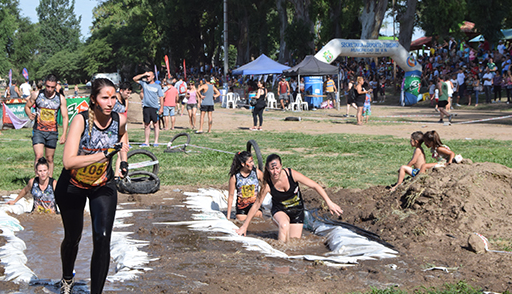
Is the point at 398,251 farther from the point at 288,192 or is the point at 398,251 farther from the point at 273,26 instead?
the point at 273,26

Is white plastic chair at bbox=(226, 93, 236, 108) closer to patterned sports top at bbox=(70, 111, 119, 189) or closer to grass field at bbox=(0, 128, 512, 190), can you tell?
grass field at bbox=(0, 128, 512, 190)

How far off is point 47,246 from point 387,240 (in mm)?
3932

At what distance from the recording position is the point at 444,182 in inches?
269

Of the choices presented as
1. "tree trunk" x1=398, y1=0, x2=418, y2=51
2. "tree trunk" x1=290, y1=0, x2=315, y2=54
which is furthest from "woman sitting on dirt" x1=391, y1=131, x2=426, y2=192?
"tree trunk" x1=290, y1=0, x2=315, y2=54

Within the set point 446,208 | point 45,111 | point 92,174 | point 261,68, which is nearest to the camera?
point 92,174

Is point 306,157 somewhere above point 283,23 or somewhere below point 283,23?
below

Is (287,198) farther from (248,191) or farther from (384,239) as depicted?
(384,239)

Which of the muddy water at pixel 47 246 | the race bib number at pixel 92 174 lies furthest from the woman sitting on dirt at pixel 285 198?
the race bib number at pixel 92 174

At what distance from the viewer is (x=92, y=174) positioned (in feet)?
12.6

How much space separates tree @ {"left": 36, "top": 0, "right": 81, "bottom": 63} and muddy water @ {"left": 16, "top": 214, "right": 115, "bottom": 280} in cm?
9320

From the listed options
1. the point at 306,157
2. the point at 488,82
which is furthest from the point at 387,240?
the point at 488,82

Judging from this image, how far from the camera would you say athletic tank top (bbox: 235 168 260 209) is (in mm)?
7707

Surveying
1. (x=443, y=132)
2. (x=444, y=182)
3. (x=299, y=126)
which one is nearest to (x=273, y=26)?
(x=299, y=126)

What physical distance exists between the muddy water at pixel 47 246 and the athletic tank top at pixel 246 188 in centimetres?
215
